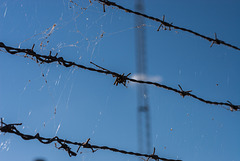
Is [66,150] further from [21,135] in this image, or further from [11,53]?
[11,53]

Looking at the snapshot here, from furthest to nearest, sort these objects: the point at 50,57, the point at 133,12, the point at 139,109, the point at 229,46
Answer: the point at 139,109, the point at 229,46, the point at 133,12, the point at 50,57

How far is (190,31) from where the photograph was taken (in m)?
3.55

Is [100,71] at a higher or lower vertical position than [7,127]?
higher

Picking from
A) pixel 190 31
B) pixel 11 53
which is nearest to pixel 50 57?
pixel 11 53

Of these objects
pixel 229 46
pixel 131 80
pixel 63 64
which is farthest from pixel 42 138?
pixel 229 46

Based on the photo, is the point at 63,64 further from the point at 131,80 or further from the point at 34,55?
the point at 131,80

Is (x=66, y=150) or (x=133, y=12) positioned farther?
(x=133, y=12)

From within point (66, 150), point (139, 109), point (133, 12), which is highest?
point (139, 109)

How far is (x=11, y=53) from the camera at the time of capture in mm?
2455

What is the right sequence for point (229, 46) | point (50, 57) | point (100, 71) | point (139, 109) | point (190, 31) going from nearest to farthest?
point (50, 57)
point (100, 71)
point (190, 31)
point (229, 46)
point (139, 109)

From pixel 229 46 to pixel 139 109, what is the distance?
29.3 ft

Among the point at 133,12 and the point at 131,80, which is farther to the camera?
the point at 133,12

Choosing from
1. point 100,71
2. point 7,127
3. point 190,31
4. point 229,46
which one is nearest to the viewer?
point 7,127

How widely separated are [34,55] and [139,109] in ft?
33.9
